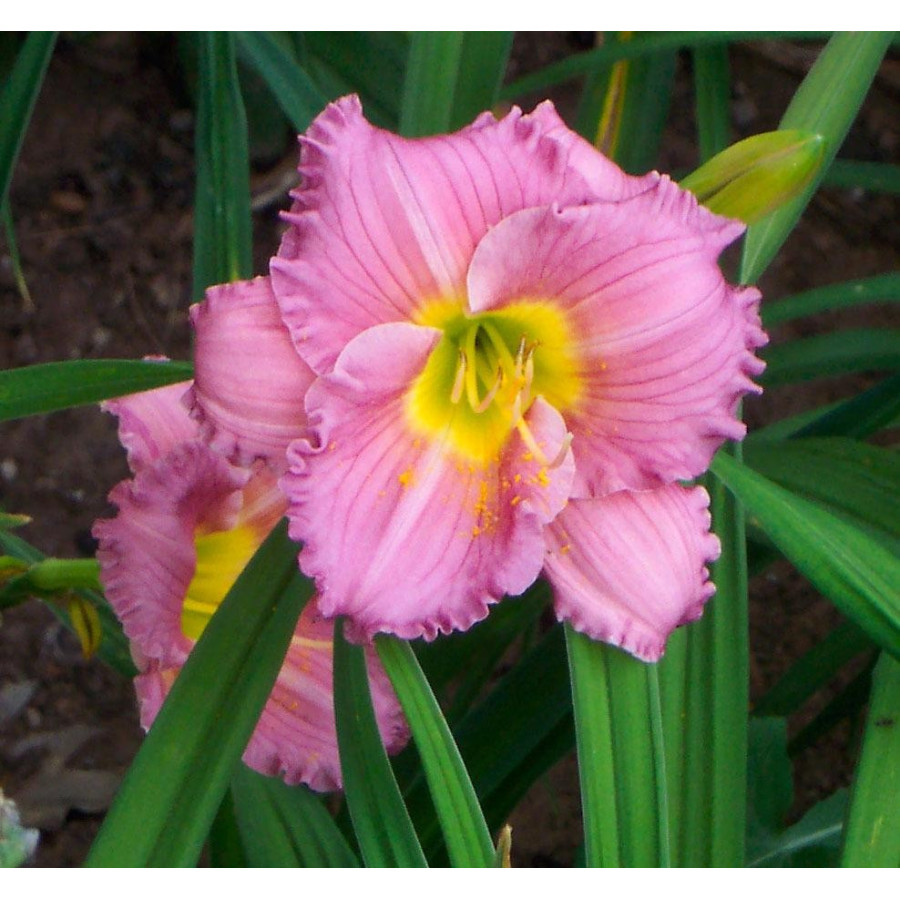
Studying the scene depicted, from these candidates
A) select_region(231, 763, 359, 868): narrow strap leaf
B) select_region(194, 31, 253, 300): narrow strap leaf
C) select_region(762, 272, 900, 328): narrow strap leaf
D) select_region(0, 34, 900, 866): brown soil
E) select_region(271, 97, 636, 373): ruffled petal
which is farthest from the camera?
select_region(0, 34, 900, 866): brown soil

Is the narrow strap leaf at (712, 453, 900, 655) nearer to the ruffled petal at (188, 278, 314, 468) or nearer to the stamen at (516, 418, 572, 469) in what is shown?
the stamen at (516, 418, 572, 469)

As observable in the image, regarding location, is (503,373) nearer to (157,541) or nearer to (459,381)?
(459,381)

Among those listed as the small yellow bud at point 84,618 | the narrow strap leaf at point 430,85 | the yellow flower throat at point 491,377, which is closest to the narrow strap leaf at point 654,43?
the narrow strap leaf at point 430,85

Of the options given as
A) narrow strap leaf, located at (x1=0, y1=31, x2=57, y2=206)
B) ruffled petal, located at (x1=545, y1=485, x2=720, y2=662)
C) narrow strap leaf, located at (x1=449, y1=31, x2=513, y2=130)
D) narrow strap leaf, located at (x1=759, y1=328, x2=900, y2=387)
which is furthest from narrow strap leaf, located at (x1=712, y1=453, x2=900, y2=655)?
narrow strap leaf, located at (x1=0, y1=31, x2=57, y2=206)

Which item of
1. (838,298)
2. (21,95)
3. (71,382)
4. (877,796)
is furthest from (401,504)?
Answer: (838,298)

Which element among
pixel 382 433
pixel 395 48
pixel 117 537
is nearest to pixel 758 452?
pixel 382 433

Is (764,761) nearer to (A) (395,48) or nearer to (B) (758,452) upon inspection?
(B) (758,452)

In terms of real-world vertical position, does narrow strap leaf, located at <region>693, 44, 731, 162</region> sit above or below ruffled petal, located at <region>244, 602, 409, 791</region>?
above
